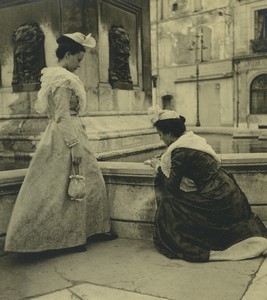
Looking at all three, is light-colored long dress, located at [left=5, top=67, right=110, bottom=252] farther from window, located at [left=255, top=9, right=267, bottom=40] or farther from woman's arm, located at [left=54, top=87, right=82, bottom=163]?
window, located at [left=255, top=9, right=267, bottom=40]

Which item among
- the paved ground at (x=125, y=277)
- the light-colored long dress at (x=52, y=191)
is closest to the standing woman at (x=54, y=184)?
the light-colored long dress at (x=52, y=191)

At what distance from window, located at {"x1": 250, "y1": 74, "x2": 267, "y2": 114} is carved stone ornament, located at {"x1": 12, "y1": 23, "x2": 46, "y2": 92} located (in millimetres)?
22920

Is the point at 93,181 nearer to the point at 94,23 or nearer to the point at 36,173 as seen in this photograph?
the point at 36,173

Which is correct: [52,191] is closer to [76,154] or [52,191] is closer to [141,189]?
[76,154]

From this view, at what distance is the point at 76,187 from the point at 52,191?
0.23 metres

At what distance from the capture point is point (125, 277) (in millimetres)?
3291

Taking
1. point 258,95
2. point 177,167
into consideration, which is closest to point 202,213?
point 177,167

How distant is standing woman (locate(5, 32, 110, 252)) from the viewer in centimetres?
365

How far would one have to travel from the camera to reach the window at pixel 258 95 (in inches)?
1072

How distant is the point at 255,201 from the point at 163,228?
115 centimetres

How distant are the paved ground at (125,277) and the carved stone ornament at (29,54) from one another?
123 inches

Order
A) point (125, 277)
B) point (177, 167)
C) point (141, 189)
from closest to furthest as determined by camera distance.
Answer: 1. point (125, 277)
2. point (177, 167)
3. point (141, 189)

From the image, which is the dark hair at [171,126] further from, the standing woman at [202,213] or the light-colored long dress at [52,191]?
the light-colored long dress at [52,191]

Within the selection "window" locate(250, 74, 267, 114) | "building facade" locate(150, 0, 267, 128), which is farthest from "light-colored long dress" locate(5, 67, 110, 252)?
"window" locate(250, 74, 267, 114)
